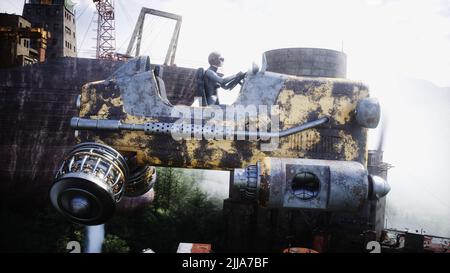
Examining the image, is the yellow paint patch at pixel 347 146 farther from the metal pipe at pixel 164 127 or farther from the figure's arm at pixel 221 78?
the figure's arm at pixel 221 78

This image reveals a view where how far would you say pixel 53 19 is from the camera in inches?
1323

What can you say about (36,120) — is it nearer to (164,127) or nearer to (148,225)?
(148,225)

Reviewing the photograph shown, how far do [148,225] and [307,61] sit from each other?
1174 cm

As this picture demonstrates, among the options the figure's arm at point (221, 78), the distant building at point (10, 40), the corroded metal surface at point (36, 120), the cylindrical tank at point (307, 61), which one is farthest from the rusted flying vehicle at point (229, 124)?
the distant building at point (10, 40)

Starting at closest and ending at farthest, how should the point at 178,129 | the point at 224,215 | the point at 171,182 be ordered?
1. the point at 178,129
2. the point at 224,215
3. the point at 171,182

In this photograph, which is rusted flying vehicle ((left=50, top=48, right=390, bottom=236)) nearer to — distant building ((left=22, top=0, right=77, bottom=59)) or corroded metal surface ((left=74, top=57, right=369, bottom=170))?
corroded metal surface ((left=74, top=57, right=369, bottom=170))

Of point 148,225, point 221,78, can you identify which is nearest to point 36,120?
point 148,225

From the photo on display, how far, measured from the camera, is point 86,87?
3656 millimetres

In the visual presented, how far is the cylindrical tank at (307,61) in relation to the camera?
52.8 ft

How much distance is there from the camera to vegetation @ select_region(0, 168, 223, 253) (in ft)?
44.3

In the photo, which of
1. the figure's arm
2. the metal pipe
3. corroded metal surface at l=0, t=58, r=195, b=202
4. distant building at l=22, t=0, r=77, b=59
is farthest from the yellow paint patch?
distant building at l=22, t=0, r=77, b=59
